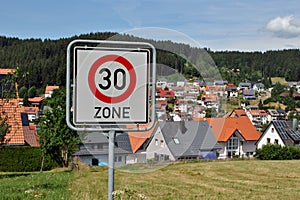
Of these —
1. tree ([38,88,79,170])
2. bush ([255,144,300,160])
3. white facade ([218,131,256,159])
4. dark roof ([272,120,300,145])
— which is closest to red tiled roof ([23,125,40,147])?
tree ([38,88,79,170])

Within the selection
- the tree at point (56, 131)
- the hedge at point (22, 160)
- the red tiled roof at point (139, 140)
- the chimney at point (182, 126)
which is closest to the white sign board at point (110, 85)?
the red tiled roof at point (139, 140)

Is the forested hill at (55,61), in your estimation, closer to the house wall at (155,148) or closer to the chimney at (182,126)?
the chimney at (182,126)

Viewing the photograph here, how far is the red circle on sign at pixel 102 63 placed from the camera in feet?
6.93

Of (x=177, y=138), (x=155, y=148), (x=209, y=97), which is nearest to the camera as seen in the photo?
(x=155, y=148)

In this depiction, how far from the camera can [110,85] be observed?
2.16 metres

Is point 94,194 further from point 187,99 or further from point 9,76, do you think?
point 9,76

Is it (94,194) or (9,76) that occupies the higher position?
(9,76)

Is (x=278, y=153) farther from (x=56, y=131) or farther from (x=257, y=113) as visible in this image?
(x=257, y=113)

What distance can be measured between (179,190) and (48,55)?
84979 millimetres

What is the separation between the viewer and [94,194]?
7.69 m

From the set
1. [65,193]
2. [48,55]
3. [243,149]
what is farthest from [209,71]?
[48,55]

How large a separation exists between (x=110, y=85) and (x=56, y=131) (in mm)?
Result: 17049

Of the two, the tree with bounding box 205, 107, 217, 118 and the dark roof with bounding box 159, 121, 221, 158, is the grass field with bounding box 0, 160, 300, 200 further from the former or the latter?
the tree with bounding box 205, 107, 217, 118

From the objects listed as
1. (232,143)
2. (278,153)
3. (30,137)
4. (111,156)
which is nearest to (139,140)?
(111,156)
